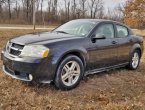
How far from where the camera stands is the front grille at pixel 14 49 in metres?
5.62

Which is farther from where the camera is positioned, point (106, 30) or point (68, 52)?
point (106, 30)

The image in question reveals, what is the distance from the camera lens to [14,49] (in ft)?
18.9

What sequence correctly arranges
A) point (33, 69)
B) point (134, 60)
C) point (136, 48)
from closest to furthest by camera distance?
point (33, 69) < point (136, 48) < point (134, 60)

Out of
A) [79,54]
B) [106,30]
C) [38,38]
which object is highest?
[106,30]

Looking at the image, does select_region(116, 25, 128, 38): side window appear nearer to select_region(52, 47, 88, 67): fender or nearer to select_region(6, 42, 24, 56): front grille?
select_region(52, 47, 88, 67): fender

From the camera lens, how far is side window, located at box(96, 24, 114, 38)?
6.86 m

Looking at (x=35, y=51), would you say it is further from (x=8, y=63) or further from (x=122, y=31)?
(x=122, y=31)

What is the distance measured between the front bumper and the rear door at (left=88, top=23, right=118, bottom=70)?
1.29 m

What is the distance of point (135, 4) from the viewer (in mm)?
28016

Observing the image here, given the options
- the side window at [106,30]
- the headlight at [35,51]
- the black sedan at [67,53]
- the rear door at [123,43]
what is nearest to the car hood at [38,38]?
the black sedan at [67,53]

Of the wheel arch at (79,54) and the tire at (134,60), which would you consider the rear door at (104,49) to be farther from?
the tire at (134,60)

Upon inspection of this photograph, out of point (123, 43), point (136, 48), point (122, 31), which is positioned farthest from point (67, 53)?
point (136, 48)

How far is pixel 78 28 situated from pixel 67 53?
130 centimetres

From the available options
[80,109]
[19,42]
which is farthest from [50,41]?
[80,109]
